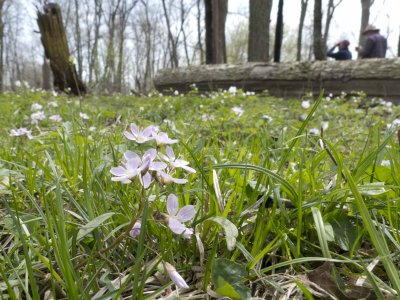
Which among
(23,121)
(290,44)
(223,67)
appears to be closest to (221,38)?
(223,67)

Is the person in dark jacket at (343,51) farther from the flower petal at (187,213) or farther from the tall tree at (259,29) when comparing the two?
the flower petal at (187,213)

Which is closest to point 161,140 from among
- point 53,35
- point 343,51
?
point 53,35

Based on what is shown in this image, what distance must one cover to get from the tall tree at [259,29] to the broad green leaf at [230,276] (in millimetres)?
10676

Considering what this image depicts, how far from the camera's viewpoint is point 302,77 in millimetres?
7297

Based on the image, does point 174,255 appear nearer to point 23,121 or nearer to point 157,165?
point 157,165

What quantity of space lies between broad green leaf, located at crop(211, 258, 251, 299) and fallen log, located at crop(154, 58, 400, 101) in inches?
240

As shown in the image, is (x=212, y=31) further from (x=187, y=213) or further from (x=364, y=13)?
(x=364, y=13)

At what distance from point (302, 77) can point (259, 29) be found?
4.16m

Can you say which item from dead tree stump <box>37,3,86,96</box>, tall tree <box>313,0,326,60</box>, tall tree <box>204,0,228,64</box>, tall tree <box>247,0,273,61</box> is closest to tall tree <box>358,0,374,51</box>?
tall tree <box>313,0,326,60</box>

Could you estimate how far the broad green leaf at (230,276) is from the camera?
2.32 feet

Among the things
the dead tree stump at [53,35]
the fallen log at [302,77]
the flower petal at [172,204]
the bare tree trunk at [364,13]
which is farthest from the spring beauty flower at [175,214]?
the bare tree trunk at [364,13]

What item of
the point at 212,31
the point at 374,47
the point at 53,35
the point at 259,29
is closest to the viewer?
the point at 53,35

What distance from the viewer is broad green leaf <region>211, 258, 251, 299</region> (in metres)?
0.71

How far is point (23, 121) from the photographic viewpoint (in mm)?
3461
